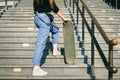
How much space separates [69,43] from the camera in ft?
21.9

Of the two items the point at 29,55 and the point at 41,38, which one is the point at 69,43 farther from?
the point at 29,55

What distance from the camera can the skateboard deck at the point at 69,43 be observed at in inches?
259

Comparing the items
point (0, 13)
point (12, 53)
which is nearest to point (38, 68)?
point (12, 53)

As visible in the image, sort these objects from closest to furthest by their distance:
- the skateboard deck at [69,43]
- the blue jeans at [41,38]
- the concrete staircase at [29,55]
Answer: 1. the blue jeans at [41,38]
2. the concrete staircase at [29,55]
3. the skateboard deck at [69,43]

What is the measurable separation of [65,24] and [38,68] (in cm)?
100

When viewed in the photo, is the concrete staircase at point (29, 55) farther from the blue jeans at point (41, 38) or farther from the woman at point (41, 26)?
the blue jeans at point (41, 38)

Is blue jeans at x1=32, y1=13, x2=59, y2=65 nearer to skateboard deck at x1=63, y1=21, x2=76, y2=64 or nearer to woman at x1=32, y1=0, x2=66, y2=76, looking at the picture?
woman at x1=32, y1=0, x2=66, y2=76

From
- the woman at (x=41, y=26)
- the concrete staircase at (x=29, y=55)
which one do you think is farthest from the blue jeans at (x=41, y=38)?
the concrete staircase at (x=29, y=55)

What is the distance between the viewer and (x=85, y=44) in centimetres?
766

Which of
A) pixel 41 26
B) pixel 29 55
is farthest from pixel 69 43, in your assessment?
pixel 29 55

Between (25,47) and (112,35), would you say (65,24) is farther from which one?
(112,35)

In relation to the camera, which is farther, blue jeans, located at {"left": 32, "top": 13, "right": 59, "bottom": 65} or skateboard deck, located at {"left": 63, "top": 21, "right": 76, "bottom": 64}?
skateboard deck, located at {"left": 63, "top": 21, "right": 76, "bottom": 64}

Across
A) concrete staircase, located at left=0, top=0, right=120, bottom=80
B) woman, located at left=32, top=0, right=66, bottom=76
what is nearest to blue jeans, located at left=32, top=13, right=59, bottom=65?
woman, located at left=32, top=0, right=66, bottom=76

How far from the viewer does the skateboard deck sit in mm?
6582
